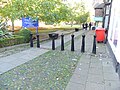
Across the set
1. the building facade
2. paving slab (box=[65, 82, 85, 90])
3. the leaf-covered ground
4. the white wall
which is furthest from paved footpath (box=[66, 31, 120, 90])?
the white wall

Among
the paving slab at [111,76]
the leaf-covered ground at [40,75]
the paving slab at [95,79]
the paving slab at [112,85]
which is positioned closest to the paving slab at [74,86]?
the leaf-covered ground at [40,75]

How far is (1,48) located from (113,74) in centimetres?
578

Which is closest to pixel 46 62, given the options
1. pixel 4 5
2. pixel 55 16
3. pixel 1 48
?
pixel 1 48

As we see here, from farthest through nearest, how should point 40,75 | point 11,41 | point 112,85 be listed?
point 11,41 → point 40,75 → point 112,85

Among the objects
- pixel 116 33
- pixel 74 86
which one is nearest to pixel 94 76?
pixel 74 86

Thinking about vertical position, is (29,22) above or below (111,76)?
above

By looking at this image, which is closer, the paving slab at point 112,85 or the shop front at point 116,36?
the paving slab at point 112,85

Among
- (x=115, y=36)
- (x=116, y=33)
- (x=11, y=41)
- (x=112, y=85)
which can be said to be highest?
(x=116, y=33)

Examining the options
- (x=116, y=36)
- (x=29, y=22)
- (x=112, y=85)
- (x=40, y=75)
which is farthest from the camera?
(x=29, y=22)

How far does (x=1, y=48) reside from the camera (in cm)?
829

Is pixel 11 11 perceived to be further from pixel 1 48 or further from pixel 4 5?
pixel 1 48

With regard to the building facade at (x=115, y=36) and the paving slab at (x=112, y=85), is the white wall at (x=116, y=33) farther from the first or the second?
the paving slab at (x=112, y=85)

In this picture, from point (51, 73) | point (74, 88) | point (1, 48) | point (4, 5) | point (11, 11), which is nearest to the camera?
point (74, 88)

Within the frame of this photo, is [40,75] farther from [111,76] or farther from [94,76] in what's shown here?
[111,76]
